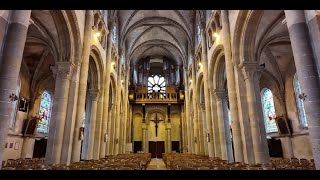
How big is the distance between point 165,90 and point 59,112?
23.6 meters

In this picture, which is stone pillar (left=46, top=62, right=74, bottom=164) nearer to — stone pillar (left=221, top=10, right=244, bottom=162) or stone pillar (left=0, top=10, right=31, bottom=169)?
stone pillar (left=0, top=10, right=31, bottom=169)

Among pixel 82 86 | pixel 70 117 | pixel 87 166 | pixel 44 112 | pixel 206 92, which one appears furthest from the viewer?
pixel 44 112

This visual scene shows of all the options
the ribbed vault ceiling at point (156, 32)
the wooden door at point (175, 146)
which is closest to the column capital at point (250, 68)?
the ribbed vault ceiling at point (156, 32)

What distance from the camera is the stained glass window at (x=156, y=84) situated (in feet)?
114

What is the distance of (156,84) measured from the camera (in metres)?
35.3

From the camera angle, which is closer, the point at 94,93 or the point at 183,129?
the point at 94,93

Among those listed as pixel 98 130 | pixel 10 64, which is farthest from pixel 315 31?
pixel 98 130

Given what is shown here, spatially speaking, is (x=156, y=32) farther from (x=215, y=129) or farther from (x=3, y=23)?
(x=3, y=23)

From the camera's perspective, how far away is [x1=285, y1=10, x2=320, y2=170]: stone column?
5668 mm

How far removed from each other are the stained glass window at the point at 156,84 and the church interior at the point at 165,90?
181 centimetres

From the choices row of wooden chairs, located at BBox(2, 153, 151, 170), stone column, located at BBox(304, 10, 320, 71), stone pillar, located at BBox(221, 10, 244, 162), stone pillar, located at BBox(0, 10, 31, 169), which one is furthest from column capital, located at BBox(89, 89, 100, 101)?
stone column, located at BBox(304, 10, 320, 71)

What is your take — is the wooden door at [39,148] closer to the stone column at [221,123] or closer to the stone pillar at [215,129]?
the stone pillar at [215,129]
